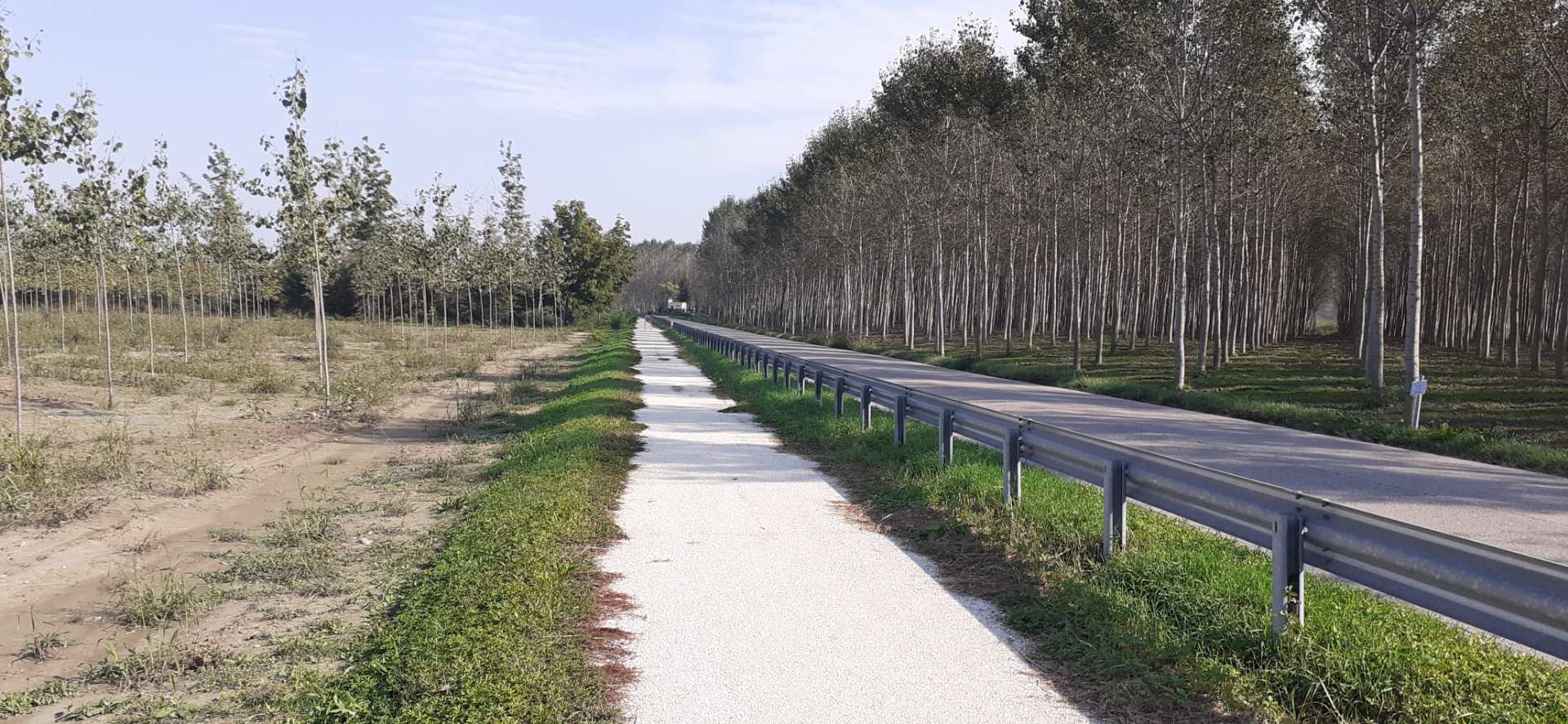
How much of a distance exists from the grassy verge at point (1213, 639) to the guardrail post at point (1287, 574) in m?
0.13

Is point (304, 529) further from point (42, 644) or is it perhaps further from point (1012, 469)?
point (1012, 469)

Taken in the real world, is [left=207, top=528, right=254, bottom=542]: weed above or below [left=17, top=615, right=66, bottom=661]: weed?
below

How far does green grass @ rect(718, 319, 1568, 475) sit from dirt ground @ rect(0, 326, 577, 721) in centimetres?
1325

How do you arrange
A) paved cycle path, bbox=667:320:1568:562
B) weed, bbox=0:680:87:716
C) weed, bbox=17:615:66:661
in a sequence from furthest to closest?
paved cycle path, bbox=667:320:1568:562
weed, bbox=17:615:66:661
weed, bbox=0:680:87:716

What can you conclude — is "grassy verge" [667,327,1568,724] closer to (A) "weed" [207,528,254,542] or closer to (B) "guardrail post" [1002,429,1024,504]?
(B) "guardrail post" [1002,429,1024,504]

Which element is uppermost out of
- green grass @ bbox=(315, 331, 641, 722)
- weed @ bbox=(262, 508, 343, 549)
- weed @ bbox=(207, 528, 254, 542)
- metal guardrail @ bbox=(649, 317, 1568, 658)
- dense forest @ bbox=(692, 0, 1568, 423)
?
dense forest @ bbox=(692, 0, 1568, 423)

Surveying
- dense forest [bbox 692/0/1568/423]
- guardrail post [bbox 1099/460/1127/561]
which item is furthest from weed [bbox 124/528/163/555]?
dense forest [bbox 692/0/1568/423]

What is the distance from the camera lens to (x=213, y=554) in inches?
328

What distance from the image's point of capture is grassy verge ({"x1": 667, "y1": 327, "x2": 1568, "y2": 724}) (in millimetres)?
4516

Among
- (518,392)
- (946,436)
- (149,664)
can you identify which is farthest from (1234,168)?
(149,664)

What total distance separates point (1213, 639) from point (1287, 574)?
1.74ft

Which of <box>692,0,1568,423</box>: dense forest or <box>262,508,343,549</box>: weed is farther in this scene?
<box>692,0,1568,423</box>: dense forest

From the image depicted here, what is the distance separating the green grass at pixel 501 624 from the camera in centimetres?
464

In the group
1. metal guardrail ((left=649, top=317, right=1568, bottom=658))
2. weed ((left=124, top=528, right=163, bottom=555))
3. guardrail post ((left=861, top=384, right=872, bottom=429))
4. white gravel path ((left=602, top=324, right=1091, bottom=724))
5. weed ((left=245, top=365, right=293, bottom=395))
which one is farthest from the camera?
weed ((left=245, top=365, right=293, bottom=395))
